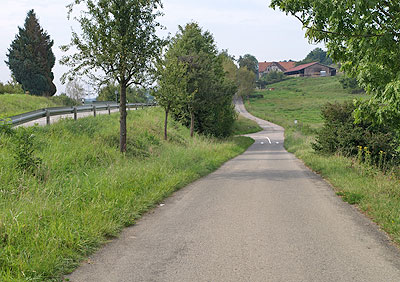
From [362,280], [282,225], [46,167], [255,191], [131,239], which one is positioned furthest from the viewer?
[255,191]

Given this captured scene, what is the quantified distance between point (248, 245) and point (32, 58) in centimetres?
3917

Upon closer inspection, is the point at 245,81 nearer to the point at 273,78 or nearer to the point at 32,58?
the point at 273,78

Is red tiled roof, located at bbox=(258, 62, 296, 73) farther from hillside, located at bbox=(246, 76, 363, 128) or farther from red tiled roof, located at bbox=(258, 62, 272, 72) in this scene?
hillside, located at bbox=(246, 76, 363, 128)

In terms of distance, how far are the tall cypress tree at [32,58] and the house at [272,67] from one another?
442 ft

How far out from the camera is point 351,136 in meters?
16.3

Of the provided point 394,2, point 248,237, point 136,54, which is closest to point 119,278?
point 248,237

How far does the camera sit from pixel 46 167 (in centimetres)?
912

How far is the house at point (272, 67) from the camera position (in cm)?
16688

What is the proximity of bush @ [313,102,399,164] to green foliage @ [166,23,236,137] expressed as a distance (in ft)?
33.2

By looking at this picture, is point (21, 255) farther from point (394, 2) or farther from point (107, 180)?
point (394, 2)

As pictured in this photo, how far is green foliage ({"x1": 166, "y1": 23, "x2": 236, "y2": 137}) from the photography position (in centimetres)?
2872

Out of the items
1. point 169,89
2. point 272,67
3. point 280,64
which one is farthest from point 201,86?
point 280,64

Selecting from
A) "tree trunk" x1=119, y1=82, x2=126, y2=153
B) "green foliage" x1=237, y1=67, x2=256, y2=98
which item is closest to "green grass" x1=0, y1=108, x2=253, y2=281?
"tree trunk" x1=119, y1=82, x2=126, y2=153

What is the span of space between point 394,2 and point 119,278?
7.10 meters
